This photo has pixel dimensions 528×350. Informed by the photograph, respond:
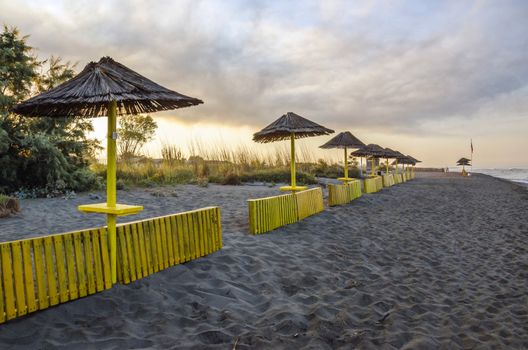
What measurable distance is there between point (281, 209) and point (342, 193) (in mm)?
4612

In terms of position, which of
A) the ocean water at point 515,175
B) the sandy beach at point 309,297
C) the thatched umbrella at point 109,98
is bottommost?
the ocean water at point 515,175

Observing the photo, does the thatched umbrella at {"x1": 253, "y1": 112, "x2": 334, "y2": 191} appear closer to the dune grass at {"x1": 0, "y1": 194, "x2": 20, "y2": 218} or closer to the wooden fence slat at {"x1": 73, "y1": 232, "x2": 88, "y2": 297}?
the wooden fence slat at {"x1": 73, "y1": 232, "x2": 88, "y2": 297}

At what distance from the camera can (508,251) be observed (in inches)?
285

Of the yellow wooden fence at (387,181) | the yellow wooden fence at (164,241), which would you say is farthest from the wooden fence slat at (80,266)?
the yellow wooden fence at (387,181)

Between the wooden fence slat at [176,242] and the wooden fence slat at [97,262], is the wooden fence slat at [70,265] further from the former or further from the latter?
the wooden fence slat at [176,242]

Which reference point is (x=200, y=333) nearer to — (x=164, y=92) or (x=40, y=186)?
(x=164, y=92)

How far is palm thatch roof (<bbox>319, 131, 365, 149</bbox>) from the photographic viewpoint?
1509cm

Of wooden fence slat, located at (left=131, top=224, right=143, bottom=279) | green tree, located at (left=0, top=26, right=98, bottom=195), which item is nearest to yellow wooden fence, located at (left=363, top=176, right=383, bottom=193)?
green tree, located at (left=0, top=26, right=98, bottom=195)

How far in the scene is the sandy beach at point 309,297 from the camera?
3365 millimetres

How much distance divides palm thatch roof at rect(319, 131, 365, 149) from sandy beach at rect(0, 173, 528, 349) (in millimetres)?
7142

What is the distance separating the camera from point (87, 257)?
397 centimetres

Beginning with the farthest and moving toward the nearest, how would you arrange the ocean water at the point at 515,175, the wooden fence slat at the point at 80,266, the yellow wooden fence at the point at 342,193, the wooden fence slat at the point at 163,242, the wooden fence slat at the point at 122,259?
the ocean water at the point at 515,175 → the yellow wooden fence at the point at 342,193 → the wooden fence slat at the point at 163,242 → the wooden fence slat at the point at 122,259 → the wooden fence slat at the point at 80,266

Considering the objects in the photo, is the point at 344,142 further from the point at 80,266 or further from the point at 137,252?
the point at 80,266

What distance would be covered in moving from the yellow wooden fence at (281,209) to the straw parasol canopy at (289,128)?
4.94 ft
